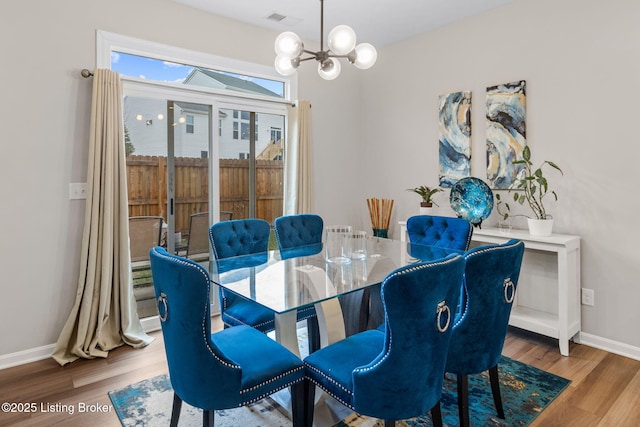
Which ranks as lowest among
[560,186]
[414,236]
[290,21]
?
[414,236]

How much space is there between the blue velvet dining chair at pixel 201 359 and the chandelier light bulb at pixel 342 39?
1.47 metres

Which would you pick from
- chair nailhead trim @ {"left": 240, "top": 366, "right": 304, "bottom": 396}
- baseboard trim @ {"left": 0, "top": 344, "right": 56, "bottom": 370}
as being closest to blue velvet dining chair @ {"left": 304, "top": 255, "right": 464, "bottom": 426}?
chair nailhead trim @ {"left": 240, "top": 366, "right": 304, "bottom": 396}

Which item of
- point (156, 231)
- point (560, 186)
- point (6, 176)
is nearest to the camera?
point (6, 176)

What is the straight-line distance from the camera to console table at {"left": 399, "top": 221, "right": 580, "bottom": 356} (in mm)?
2781

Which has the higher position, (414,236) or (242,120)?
(242,120)

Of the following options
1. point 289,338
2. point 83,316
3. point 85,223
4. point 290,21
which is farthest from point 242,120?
point 289,338

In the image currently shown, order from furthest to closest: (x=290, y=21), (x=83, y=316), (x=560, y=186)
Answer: (x=290, y=21)
(x=560, y=186)
(x=83, y=316)

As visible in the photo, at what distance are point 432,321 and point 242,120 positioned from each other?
9.74 feet

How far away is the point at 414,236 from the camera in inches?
126

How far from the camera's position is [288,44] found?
226cm

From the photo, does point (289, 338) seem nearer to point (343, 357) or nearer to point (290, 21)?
point (343, 357)

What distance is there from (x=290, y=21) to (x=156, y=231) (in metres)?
2.33

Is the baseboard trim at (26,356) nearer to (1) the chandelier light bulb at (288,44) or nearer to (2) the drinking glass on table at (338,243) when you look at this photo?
(2) the drinking glass on table at (338,243)

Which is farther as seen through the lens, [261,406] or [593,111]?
[593,111]
